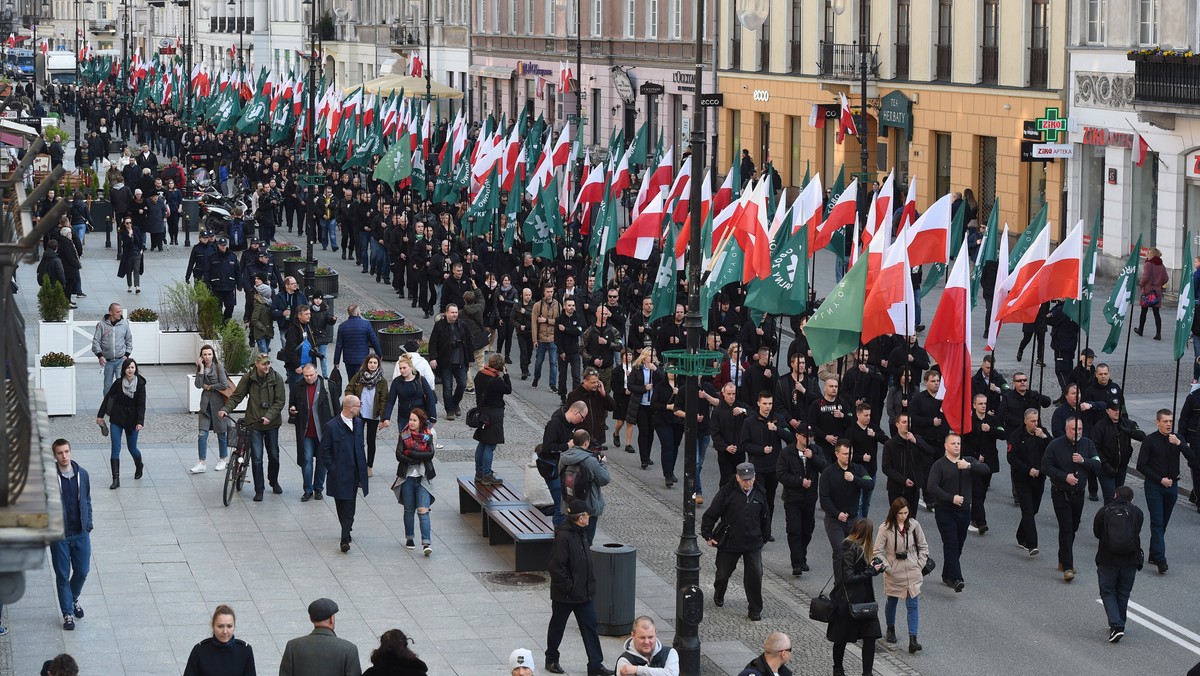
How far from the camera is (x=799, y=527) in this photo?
17.6 metres

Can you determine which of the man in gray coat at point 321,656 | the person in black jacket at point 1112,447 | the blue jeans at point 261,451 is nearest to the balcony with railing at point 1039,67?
the person in black jacket at point 1112,447

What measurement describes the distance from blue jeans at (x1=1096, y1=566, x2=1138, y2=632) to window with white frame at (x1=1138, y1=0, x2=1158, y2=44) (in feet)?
75.7

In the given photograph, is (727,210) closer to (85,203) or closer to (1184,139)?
(1184,139)

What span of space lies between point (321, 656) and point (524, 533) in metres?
5.85

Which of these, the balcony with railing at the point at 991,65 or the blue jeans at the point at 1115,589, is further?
the balcony with railing at the point at 991,65

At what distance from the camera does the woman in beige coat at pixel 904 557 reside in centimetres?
1532

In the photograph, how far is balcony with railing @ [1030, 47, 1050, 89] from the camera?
136ft

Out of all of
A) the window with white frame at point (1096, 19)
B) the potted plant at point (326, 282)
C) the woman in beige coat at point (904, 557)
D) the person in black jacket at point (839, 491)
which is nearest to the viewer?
the woman in beige coat at point (904, 557)

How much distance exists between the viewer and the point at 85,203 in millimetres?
43281

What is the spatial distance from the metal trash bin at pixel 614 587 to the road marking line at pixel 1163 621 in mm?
4266

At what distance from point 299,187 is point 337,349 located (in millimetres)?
22577

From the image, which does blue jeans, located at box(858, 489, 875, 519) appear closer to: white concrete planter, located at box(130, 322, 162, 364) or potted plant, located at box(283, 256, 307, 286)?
white concrete planter, located at box(130, 322, 162, 364)

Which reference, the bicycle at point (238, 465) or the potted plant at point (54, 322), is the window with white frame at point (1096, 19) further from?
the bicycle at point (238, 465)

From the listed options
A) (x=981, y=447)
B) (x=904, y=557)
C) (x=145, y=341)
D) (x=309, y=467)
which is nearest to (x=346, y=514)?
(x=309, y=467)
